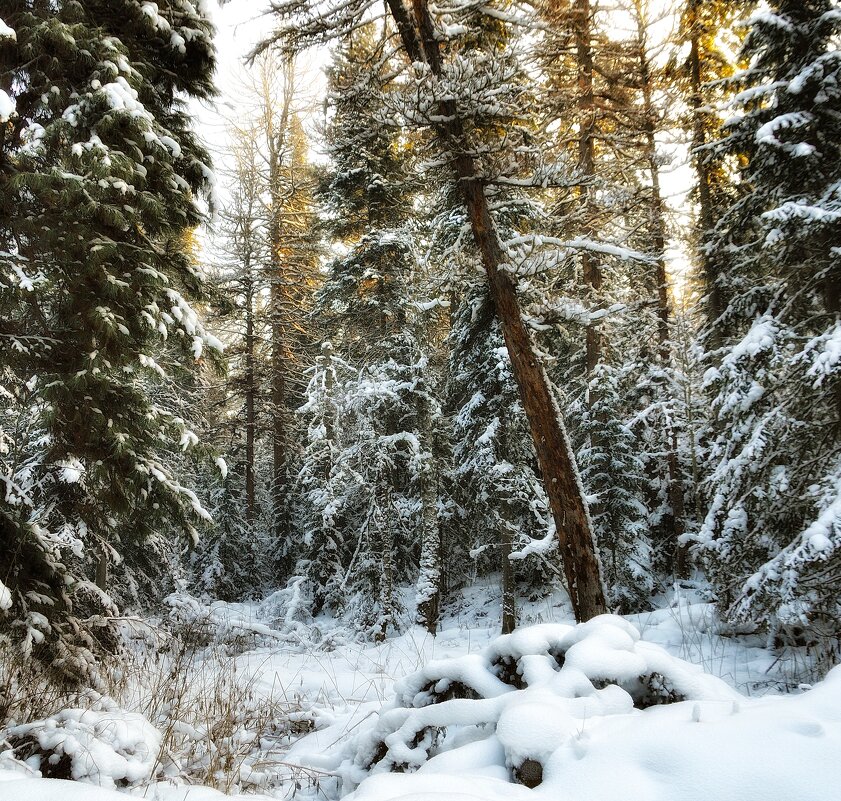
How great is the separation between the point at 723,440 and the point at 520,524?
14.5ft

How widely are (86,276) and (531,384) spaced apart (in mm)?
5266

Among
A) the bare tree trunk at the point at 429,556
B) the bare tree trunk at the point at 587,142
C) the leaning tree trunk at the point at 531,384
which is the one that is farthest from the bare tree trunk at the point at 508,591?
the leaning tree trunk at the point at 531,384

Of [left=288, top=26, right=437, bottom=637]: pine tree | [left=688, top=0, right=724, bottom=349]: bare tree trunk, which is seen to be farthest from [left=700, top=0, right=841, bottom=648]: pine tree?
[left=288, top=26, right=437, bottom=637]: pine tree

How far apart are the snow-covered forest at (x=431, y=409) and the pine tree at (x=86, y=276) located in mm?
46

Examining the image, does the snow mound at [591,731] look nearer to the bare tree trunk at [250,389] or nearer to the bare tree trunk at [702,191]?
the bare tree trunk at [702,191]

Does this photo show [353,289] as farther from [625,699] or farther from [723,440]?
[625,699]

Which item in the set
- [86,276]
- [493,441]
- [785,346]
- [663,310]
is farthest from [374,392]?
[663,310]

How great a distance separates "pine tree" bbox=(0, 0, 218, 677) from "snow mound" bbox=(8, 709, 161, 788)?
2460mm

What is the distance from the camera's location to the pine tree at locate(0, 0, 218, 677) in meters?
5.39

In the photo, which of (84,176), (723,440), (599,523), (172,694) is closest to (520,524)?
(599,523)

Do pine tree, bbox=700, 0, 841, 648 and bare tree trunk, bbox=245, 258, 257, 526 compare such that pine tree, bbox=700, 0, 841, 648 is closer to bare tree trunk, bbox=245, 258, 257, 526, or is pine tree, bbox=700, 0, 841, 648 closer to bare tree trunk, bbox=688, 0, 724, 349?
bare tree trunk, bbox=688, 0, 724, 349

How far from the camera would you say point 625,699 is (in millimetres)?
2494

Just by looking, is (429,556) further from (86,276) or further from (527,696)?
(527,696)

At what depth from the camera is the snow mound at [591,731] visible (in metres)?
1.66
